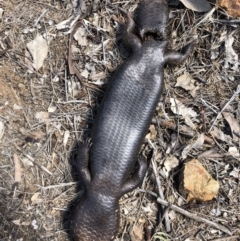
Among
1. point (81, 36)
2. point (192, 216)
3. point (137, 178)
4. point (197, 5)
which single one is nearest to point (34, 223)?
point (137, 178)

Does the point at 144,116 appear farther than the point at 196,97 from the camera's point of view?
No

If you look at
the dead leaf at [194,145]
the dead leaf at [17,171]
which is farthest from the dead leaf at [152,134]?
the dead leaf at [17,171]

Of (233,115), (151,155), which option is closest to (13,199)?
(151,155)

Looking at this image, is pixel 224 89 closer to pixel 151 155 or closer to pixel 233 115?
pixel 233 115

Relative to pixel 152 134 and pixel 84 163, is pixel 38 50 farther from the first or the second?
pixel 152 134

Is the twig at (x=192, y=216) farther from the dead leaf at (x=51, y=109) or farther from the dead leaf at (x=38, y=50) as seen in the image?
the dead leaf at (x=38, y=50)

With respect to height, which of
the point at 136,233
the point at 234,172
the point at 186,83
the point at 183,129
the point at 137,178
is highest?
the point at 186,83

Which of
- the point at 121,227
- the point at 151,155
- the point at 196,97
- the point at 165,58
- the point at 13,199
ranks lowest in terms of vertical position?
the point at 121,227
